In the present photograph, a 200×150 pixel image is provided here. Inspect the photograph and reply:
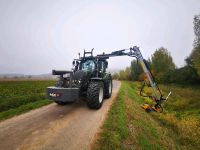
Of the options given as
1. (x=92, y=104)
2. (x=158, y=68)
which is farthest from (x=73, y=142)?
(x=158, y=68)

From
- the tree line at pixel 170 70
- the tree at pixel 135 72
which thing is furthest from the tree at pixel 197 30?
the tree at pixel 135 72

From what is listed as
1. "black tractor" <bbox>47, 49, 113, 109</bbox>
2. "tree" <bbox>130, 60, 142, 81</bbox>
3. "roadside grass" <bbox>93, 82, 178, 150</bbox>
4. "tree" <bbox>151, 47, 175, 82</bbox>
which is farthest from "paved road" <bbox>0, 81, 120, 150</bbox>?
"tree" <bbox>130, 60, 142, 81</bbox>

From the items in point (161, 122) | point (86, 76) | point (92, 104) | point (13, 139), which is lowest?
point (161, 122)

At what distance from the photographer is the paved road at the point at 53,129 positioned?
5203 millimetres

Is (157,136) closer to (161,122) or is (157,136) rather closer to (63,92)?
(161,122)

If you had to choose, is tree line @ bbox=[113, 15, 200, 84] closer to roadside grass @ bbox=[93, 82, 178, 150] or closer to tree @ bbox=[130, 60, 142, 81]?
tree @ bbox=[130, 60, 142, 81]

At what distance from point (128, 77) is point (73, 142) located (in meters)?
69.0

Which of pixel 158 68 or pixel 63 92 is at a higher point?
pixel 158 68

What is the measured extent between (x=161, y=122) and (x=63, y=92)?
22.2 feet

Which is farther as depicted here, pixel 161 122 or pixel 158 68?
pixel 158 68

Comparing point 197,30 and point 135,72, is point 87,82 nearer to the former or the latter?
point 197,30

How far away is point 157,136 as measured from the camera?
7.93 metres

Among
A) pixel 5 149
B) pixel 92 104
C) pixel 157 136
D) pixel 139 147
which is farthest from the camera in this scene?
pixel 92 104

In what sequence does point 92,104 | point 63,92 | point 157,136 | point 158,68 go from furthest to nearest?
1. point 158,68
2. point 92,104
3. point 157,136
4. point 63,92
